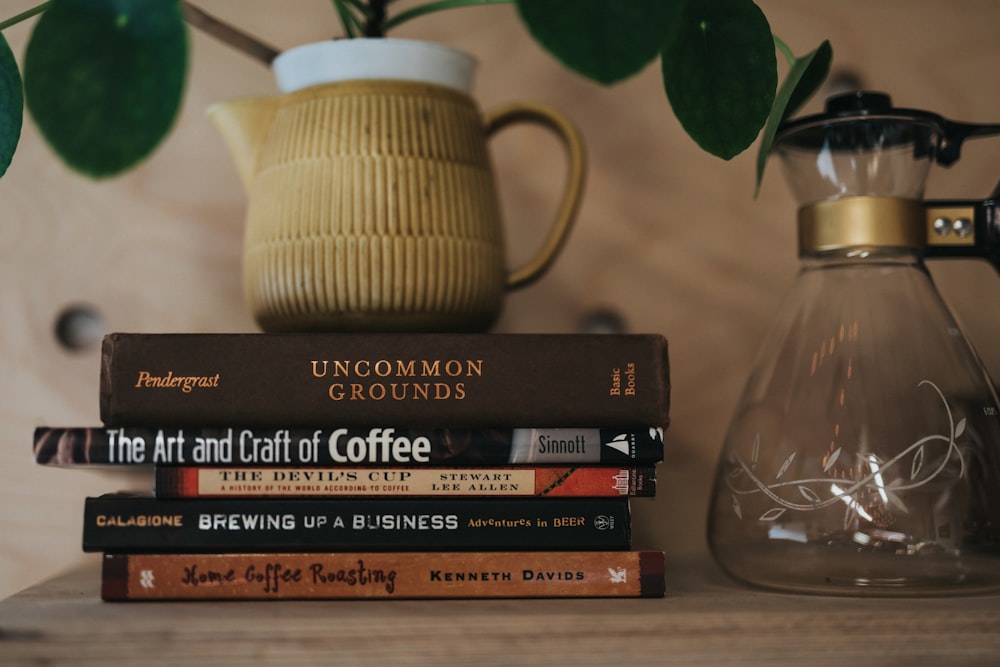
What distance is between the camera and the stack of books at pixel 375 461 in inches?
20.3

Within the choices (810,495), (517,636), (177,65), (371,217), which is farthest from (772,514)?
(177,65)

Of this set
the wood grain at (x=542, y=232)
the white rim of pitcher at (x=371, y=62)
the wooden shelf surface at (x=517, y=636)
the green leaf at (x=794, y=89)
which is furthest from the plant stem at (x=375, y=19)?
the wooden shelf surface at (x=517, y=636)

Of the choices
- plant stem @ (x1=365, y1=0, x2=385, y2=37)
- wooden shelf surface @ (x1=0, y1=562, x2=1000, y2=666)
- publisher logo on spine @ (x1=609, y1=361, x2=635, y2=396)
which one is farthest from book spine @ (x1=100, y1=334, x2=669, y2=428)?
plant stem @ (x1=365, y1=0, x2=385, y2=37)

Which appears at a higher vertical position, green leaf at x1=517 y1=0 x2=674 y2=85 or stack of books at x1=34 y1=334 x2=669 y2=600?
green leaf at x1=517 y1=0 x2=674 y2=85

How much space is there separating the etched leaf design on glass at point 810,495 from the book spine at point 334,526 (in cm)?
11

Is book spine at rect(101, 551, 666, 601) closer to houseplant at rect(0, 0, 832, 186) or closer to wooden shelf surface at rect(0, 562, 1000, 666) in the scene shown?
wooden shelf surface at rect(0, 562, 1000, 666)

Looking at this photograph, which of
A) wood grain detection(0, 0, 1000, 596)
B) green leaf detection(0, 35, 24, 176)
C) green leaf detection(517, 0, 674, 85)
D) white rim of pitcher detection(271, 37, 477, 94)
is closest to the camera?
green leaf detection(517, 0, 674, 85)

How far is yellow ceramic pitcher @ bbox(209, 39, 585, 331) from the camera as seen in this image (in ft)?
1.89

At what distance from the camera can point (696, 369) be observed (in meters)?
0.78

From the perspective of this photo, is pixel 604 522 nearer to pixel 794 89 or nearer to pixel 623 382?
Answer: pixel 623 382

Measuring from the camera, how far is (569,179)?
2.22 feet

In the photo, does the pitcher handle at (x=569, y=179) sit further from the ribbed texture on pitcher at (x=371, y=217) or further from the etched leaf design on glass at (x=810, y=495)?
the etched leaf design on glass at (x=810, y=495)

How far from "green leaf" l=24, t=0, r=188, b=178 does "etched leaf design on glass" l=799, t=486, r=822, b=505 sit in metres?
0.40

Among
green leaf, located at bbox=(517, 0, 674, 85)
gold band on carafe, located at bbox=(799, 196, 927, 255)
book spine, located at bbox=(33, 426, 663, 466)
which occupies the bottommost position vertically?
book spine, located at bbox=(33, 426, 663, 466)
